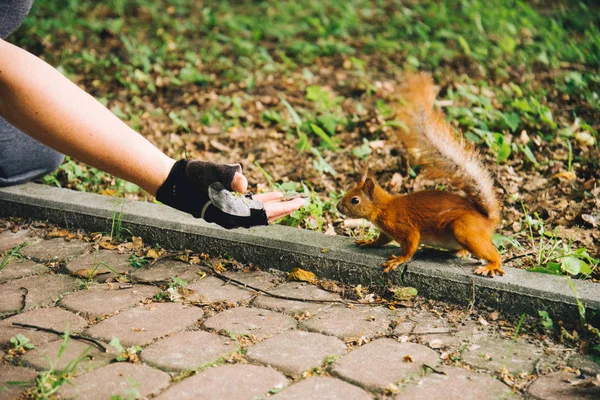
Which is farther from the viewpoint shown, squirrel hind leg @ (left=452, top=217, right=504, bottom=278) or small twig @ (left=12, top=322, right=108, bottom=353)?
squirrel hind leg @ (left=452, top=217, right=504, bottom=278)

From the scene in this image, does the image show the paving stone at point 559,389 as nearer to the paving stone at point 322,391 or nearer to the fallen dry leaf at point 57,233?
the paving stone at point 322,391

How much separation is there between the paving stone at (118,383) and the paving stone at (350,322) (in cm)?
68

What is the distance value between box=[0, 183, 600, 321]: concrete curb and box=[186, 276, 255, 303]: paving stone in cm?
27

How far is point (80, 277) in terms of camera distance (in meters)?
3.02

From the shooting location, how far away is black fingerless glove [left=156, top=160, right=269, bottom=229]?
2729mm

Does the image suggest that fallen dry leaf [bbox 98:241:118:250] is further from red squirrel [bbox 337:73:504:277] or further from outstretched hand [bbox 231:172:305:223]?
red squirrel [bbox 337:73:504:277]

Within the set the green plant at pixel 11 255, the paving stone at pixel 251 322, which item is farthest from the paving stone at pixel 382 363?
the green plant at pixel 11 255

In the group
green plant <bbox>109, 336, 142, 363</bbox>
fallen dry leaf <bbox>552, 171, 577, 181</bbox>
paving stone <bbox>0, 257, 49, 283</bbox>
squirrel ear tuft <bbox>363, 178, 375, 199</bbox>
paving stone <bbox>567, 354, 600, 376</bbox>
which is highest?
squirrel ear tuft <bbox>363, 178, 375, 199</bbox>

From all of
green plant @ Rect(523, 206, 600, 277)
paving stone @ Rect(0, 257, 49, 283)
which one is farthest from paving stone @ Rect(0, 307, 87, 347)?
green plant @ Rect(523, 206, 600, 277)

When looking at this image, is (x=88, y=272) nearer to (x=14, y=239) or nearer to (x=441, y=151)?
(x=14, y=239)

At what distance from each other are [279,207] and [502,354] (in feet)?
3.83

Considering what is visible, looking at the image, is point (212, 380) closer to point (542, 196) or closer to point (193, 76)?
point (542, 196)

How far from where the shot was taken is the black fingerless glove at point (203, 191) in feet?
8.95

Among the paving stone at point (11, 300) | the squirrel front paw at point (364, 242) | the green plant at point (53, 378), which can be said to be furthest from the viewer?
the squirrel front paw at point (364, 242)
